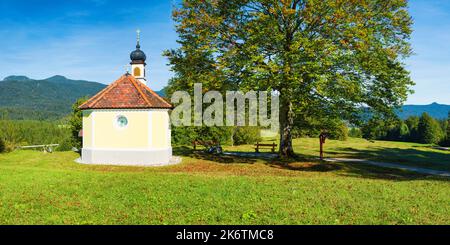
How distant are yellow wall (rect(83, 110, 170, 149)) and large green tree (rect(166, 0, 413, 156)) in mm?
4158

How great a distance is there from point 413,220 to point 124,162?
63.8 feet

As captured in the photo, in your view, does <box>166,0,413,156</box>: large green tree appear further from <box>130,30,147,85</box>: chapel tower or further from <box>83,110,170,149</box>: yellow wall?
<box>130,30,147,85</box>: chapel tower

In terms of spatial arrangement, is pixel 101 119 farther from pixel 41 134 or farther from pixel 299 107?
pixel 41 134

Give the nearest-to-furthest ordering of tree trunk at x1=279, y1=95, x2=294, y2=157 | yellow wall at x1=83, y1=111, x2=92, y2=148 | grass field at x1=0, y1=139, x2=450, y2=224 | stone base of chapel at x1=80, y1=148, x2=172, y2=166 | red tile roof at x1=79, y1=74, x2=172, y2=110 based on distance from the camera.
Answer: grass field at x1=0, y1=139, x2=450, y2=224 → stone base of chapel at x1=80, y1=148, x2=172, y2=166 → red tile roof at x1=79, y1=74, x2=172, y2=110 → tree trunk at x1=279, y1=95, x2=294, y2=157 → yellow wall at x1=83, y1=111, x2=92, y2=148

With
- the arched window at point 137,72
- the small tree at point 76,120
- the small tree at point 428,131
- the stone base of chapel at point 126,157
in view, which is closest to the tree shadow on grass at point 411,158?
the stone base of chapel at point 126,157

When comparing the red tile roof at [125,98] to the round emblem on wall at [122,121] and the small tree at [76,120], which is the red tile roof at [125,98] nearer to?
the round emblem on wall at [122,121]

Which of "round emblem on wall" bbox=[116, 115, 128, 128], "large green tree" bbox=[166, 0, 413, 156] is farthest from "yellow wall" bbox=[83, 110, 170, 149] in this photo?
"large green tree" bbox=[166, 0, 413, 156]

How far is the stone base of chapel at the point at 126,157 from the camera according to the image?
2325 cm

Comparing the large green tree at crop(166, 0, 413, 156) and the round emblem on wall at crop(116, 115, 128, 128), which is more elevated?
the large green tree at crop(166, 0, 413, 156)

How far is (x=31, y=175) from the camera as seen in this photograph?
14750mm

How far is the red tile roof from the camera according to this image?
23373 millimetres

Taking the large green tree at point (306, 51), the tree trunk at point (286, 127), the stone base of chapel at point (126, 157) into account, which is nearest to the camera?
the large green tree at point (306, 51)

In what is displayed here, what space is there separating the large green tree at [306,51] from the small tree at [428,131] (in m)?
48.3

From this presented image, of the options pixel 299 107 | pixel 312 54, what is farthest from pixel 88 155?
pixel 312 54
